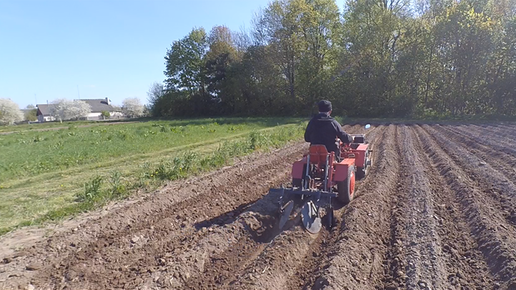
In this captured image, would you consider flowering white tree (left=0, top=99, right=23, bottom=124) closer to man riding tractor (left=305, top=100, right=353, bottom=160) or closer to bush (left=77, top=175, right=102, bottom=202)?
bush (left=77, top=175, right=102, bottom=202)

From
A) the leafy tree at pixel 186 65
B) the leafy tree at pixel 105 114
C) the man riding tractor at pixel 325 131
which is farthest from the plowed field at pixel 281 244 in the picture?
the leafy tree at pixel 105 114

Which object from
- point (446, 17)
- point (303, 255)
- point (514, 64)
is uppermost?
point (446, 17)

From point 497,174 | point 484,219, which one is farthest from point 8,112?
point 484,219

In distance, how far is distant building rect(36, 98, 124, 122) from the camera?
270ft

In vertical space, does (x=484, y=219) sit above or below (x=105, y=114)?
below

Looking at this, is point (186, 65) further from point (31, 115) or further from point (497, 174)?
point (31, 115)

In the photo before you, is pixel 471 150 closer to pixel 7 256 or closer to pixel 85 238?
pixel 85 238

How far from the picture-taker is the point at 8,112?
7144 cm

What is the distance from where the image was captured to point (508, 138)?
618 inches

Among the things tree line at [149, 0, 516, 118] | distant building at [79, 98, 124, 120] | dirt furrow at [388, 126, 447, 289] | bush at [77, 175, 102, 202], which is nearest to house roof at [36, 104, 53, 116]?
distant building at [79, 98, 124, 120]

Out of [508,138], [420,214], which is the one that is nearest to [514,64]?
[508,138]

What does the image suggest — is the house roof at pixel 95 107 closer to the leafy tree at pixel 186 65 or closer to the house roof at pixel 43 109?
the house roof at pixel 43 109

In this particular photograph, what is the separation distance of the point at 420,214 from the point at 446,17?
32.7 meters

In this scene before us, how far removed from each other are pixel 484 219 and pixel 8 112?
8797cm
